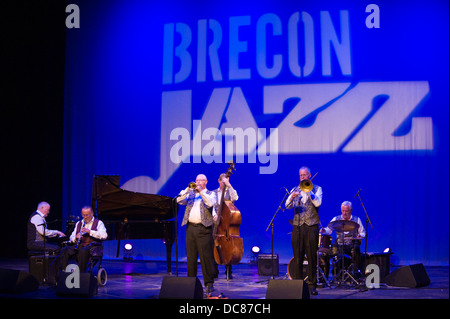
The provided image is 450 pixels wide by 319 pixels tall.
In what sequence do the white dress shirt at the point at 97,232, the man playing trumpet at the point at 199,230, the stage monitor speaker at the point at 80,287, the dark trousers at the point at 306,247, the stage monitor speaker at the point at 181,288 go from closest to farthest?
the stage monitor speaker at the point at 181,288, the stage monitor speaker at the point at 80,287, the man playing trumpet at the point at 199,230, the dark trousers at the point at 306,247, the white dress shirt at the point at 97,232

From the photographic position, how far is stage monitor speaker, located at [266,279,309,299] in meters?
4.88

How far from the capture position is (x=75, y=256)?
778 centimetres

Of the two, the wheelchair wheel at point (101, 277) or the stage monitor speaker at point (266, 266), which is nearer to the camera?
the wheelchair wheel at point (101, 277)

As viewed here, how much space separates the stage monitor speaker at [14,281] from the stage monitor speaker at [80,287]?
0.72m

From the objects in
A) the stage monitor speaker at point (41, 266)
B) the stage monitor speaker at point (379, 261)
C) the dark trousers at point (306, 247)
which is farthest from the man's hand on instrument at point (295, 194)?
the stage monitor speaker at point (41, 266)

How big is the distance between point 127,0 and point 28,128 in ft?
11.4

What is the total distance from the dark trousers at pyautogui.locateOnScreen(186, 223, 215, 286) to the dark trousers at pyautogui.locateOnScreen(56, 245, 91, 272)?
64.4 inches

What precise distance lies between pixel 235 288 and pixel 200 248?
1225mm

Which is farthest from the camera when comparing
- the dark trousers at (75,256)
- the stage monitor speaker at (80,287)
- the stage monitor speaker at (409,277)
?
the dark trousers at (75,256)

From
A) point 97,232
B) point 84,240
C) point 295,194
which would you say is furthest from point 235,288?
point 84,240

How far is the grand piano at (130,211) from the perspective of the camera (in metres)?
8.53

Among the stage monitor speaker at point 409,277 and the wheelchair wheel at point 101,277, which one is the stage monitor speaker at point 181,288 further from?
the stage monitor speaker at point 409,277

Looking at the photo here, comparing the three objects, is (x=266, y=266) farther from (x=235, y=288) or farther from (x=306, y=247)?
(x=306, y=247)
